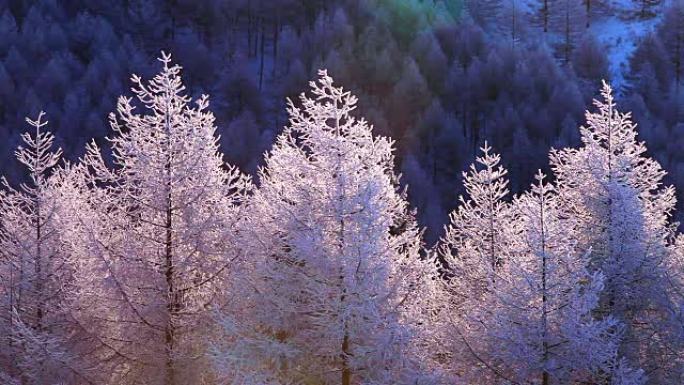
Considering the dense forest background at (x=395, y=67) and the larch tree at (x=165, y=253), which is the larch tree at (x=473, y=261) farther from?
the dense forest background at (x=395, y=67)

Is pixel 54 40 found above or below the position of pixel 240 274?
above

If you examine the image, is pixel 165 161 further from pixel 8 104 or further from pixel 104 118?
pixel 8 104

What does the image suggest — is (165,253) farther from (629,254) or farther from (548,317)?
(629,254)

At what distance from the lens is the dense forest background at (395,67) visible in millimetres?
55562

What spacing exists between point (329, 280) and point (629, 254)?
6.87 meters

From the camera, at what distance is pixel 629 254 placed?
45.7ft

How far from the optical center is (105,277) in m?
12.9

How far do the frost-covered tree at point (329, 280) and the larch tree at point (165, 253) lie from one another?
4.22 feet

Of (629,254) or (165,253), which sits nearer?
(165,253)

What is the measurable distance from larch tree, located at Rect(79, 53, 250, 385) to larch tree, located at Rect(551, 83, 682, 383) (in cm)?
805

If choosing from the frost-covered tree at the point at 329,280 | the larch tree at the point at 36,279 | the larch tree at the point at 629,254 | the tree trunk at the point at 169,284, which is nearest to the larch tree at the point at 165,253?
the tree trunk at the point at 169,284

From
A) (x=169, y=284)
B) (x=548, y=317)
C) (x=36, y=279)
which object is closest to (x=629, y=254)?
(x=548, y=317)

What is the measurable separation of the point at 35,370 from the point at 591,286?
11.5 m

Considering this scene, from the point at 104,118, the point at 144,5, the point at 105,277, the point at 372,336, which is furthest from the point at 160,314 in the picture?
the point at 144,5
